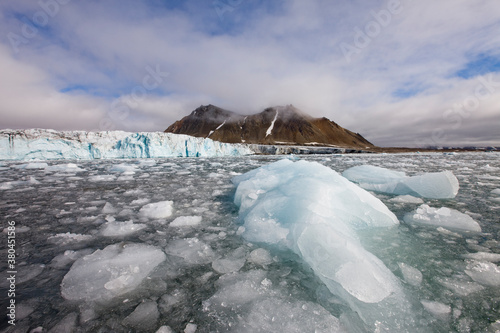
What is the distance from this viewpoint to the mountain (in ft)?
482

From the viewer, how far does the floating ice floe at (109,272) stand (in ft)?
4.63

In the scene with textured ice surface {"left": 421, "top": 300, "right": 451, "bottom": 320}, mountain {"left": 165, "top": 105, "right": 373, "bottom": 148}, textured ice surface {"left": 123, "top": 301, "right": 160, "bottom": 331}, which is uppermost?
mountain {"left": 165, "top": 105, "right": 373, "bottom": 148}

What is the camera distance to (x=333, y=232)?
1719 mm

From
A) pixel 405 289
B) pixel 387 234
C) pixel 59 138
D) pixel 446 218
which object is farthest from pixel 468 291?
pixel 59 138

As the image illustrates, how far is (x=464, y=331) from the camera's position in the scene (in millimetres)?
1111

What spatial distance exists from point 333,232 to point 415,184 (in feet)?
11.8

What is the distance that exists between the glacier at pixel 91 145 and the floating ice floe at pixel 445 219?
31381 mm

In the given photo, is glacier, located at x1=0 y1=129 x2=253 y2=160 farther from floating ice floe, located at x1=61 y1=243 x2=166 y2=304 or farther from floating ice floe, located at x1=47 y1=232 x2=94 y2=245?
floating ice floe, located at x1=61 y1=243 x2=166 y2=304

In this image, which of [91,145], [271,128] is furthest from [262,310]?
[271,128]

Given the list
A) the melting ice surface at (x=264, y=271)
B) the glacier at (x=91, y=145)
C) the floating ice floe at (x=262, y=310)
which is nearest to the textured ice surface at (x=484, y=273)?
the melting ice surface at (x=264, y=271)

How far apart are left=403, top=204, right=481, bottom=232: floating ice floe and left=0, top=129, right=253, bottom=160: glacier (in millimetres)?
31381

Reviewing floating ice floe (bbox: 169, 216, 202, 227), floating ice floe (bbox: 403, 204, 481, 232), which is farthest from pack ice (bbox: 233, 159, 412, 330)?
floating ice floe (bbox: 169, 216, 202, 227)

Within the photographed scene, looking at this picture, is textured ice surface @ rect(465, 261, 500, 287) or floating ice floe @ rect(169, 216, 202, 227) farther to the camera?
floating ice floe @ rect(169, 216, 202, 227)

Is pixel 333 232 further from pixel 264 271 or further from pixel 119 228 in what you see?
pixel 119 228
